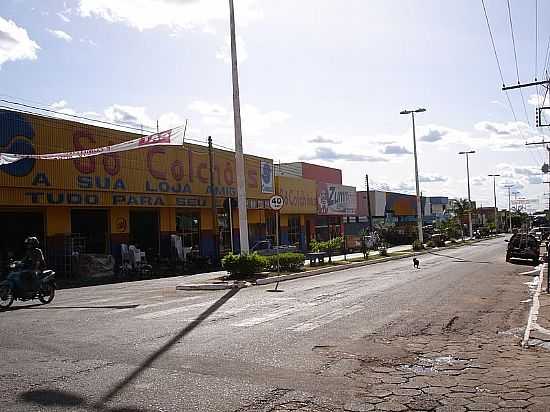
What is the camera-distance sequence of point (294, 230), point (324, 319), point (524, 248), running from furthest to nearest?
point (294, 230) < point (524, 248) < point (324, 319)

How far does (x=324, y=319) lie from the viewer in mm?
12484

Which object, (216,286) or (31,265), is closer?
(31,265)

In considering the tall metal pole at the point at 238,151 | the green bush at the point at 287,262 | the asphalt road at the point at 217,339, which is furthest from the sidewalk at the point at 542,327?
the green bush at the point at 287,262

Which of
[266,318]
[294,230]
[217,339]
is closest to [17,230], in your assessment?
[266,318]

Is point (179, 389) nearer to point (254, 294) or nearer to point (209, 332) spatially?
point (209, 332)

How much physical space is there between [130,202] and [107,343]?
22.7 metres

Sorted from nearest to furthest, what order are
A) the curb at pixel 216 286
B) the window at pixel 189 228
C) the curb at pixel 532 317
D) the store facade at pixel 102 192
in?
the curb at pixel 532 317
the curb at pixel 216 286
the store facade at pixel 102 192
the window at pixel 189 228

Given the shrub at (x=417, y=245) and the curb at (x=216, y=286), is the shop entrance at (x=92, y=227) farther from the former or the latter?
the shrub at (x=417, y=245)

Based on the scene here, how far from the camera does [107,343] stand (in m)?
10.0

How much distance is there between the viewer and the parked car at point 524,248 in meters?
33.3

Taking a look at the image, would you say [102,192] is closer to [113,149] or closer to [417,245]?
[113,149]

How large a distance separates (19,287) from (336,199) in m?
A: 51.8

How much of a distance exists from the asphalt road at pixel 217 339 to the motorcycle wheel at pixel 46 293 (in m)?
0.19

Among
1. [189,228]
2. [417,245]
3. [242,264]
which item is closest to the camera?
[242,264]
